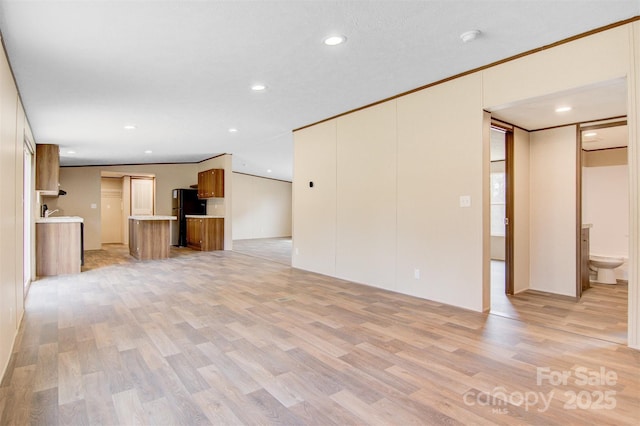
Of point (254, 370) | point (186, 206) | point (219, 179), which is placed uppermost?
point (219, 179)

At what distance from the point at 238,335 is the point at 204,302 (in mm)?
1203

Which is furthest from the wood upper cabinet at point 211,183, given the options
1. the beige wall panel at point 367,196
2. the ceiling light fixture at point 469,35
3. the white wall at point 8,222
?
the ceiling light fixture at point 469,35

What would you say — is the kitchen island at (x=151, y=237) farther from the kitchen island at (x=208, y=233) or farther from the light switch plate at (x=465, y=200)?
the light switch plate at (x=465, y=200)

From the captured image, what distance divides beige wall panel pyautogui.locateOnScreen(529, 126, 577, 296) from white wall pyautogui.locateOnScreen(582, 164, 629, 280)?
1439mm

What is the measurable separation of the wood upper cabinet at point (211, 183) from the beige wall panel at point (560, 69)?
6.99 meters

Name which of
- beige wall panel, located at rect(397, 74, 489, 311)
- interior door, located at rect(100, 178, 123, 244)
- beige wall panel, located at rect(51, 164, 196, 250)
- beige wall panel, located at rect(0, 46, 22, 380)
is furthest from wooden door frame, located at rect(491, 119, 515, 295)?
interior door, located at rect(100, 178, 123, 244)

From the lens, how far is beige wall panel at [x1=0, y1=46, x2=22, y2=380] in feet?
7.64

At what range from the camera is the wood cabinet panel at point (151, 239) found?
24.1 feet

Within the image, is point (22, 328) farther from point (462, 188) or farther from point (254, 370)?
point (462, 188)

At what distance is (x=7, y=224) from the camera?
257 centimetres

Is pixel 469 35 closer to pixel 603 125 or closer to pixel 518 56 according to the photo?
pixel 518 56

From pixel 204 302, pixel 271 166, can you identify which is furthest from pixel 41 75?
pixel 271 166

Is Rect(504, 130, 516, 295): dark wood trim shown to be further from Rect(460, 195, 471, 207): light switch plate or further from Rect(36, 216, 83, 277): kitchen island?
Rect(36, 216, 83, 277): kitchen island

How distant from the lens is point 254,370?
231 centimetres
